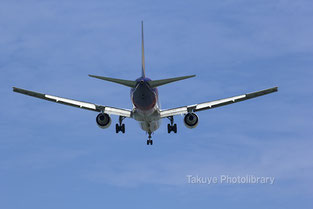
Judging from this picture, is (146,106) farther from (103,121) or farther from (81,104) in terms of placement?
(81,104)

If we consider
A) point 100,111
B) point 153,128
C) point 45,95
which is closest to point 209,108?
point 153,128

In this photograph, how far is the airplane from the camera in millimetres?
61250

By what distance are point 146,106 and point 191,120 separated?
6.45 m

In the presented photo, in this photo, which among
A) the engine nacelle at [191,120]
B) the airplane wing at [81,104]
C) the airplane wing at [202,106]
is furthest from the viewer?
the airplane wing at [202,106]

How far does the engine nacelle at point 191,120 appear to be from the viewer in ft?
218

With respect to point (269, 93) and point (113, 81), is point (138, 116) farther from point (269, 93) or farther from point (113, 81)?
point (269, 93)

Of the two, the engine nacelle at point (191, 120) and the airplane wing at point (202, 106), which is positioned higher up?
the airplane wing at point (202, 106)

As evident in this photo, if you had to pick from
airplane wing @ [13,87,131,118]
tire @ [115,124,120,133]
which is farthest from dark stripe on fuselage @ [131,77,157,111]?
tire @ [115,124,120,133]

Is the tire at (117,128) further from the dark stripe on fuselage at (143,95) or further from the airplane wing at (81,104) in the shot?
the dark stripe on fuselage at (143,95)

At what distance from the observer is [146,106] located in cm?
6250

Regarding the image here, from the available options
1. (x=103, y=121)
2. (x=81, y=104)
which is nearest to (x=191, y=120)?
(x=103, y=121)

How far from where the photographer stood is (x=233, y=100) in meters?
67.5

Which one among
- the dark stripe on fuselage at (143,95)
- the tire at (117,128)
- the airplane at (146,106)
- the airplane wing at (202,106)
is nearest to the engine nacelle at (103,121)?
the airplane at (146,106)

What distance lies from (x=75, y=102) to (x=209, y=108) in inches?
587
